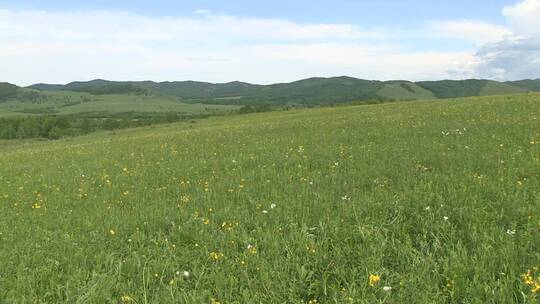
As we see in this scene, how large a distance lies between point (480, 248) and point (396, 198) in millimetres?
2177

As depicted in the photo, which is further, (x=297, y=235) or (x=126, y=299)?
(x=297, y=235)

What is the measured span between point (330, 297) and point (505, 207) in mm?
3388

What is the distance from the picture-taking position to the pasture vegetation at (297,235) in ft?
16.2

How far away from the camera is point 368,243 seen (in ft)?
19.2

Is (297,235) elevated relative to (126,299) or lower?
elevated

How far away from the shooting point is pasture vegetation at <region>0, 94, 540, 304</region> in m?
4.93

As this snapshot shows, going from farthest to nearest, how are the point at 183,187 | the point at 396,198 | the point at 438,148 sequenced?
the point at 438,148
the point at 183,187
the point at 396,198

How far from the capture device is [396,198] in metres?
7.39

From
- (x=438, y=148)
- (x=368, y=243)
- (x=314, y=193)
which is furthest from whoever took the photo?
(x=438, y=148)

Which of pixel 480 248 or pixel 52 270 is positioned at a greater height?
pixel 480 248

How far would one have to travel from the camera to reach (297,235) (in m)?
6.29

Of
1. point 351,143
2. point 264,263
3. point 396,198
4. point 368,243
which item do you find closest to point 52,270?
point 264,263

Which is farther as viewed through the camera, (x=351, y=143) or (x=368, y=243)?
(x=351, y=143)

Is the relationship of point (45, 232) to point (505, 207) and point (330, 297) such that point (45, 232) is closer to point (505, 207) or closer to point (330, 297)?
point (330, 297)
